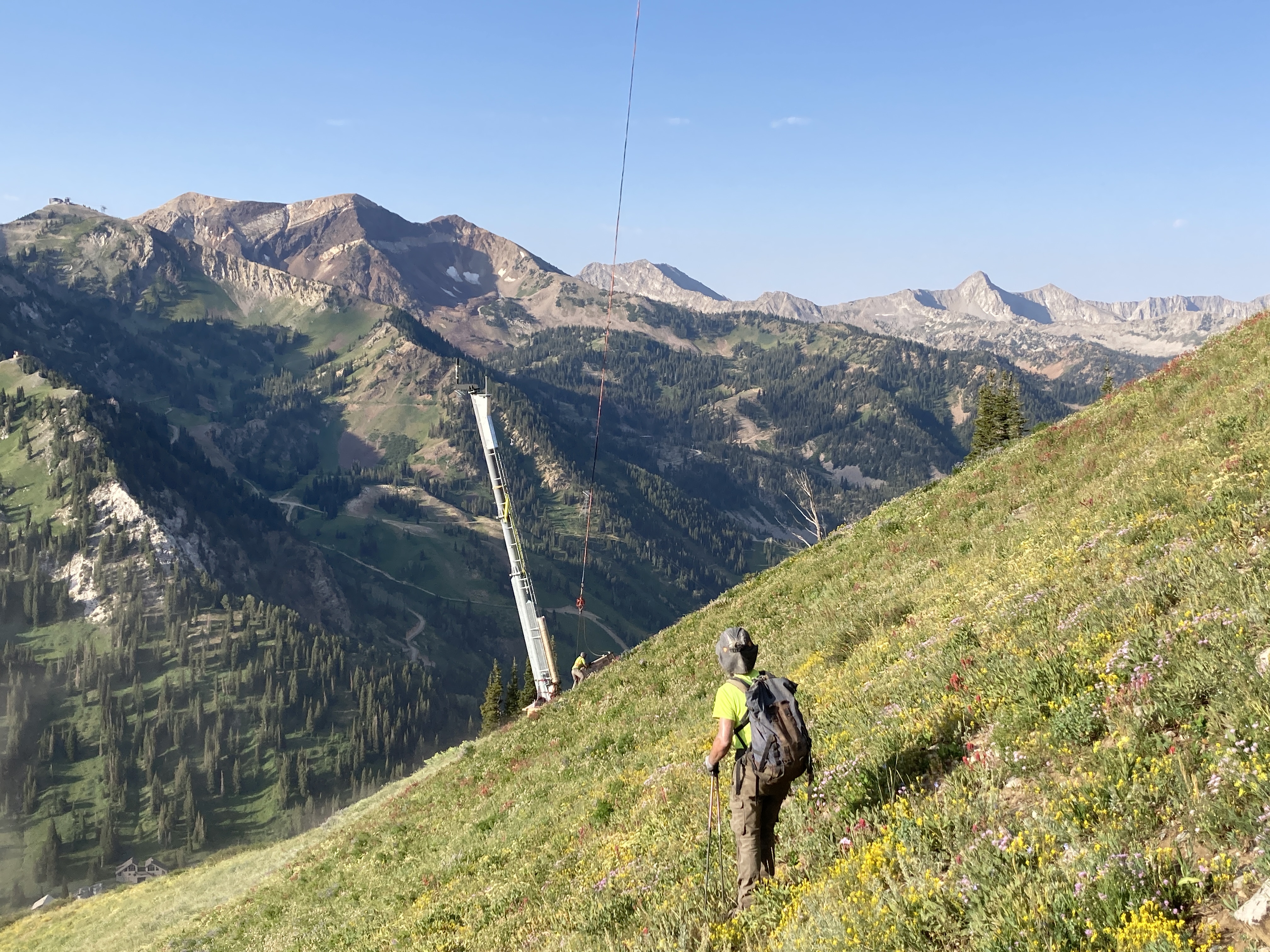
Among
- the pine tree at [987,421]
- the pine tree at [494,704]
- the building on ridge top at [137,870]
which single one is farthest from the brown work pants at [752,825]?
the building on ridge top at [137,870]

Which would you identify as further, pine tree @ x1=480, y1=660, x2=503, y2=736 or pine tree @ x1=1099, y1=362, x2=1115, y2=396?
pine tree @ x1=480, y1=660, x2=503, y2=736

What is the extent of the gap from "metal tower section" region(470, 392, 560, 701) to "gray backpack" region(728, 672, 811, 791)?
34965mm

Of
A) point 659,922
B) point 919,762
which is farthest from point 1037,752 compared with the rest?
point 659,922

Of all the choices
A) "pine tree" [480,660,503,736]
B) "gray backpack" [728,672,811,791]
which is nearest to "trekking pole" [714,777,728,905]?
"gray backpack" [728,672,811,791]

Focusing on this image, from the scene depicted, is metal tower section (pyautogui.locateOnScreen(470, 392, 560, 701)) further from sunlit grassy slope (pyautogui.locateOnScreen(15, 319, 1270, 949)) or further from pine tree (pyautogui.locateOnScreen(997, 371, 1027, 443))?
pine tree (pyautogui.locateOnScreen(997, 371, 1027, 443))

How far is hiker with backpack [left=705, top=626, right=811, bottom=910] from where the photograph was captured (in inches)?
302

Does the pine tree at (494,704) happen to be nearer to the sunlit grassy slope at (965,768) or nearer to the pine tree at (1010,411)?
the sunlit grassy slope at (965,768)

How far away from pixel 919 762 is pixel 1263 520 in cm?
649

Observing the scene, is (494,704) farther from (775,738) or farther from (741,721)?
(775,738)

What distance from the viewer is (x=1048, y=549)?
50.9 feet

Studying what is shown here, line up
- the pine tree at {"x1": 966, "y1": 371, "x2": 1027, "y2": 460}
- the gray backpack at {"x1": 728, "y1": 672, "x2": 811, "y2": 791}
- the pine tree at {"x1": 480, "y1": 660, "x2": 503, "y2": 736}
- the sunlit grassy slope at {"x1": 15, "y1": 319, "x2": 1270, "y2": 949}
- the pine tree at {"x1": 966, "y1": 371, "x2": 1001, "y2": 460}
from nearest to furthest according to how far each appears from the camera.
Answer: the sunlit grassy slope at {"x1": 15, "y1": 319, "x2": 1270, "y2": 949} → the gray backpack at {"x1": 728, "y1": 672, "x2": 811, "y2": 791} → the pine tree at {"x1": 966, "y1": 371, "x2": 1027, "y2": 460} → the pine tree at {"x1": 966, "y1": 371, "x2": 1001, "y2": 460} → the pine tree at {"x1": 480, "y1": 660, "x2": 503, "y2": 736}

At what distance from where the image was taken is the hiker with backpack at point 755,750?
25.2ft

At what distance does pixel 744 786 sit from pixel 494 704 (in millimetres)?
84566

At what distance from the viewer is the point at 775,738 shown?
7.66 metres
